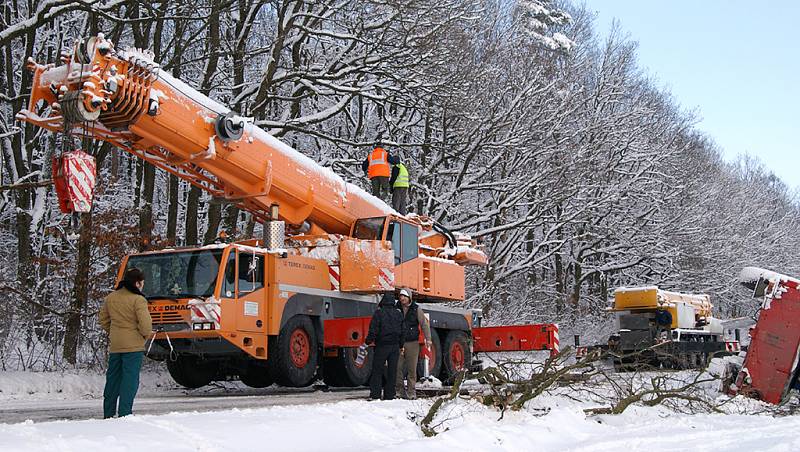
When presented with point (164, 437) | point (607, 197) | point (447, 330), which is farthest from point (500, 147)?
point (164, 437)

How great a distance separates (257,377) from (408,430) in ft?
25.7

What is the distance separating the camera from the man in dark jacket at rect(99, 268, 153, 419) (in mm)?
9016

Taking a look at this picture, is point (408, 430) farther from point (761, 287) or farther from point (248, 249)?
point (761, 287)

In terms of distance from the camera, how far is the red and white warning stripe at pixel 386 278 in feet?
49.8

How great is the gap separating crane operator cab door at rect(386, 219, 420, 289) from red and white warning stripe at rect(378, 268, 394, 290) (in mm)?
343

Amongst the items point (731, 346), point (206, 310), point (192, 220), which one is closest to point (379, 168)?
point (206, 310)

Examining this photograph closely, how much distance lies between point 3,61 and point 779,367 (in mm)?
18967

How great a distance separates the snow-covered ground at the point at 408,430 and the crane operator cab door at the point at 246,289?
211cm

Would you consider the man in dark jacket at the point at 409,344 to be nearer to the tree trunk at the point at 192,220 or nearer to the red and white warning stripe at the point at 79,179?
the red and white warning stripe at the point at 79,179

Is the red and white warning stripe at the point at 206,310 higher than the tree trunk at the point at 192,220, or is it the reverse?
the tree trunk at the point at 192,220

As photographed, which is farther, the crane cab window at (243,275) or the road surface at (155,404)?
the crane cab window at (243,275)

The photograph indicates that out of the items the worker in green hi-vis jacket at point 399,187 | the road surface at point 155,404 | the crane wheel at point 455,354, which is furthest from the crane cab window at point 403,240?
the road surface at point 155,404

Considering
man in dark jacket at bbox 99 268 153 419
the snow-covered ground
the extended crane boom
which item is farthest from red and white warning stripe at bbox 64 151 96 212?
the snow-covered ground

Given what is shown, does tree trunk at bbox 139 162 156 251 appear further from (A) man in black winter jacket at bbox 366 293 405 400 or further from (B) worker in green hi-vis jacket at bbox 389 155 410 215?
(A) man in black winter jacket at bbox 366 293 405 400
